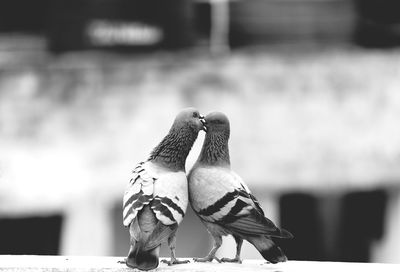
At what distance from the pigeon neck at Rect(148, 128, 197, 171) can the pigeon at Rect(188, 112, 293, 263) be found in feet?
0.19

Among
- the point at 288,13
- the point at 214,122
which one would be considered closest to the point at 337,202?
the point at 288,13

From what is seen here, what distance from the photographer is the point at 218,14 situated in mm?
6281

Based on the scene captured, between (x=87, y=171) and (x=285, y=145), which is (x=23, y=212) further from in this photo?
(x=285, y=145)

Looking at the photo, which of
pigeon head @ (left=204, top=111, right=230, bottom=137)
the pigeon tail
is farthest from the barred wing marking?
pigeon head @ (left=204, top=111, right=230, bottom=137)

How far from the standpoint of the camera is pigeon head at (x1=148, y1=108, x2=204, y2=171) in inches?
98.1

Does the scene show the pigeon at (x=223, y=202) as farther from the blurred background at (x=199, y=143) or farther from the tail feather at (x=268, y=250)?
the blurred background at (x=199, y=143)

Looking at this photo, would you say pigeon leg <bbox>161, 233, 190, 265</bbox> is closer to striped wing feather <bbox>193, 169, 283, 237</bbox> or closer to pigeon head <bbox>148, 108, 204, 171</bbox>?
striped wing feather <bbox>193, 169, 283, 237</bbox>

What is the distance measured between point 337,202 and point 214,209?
369 centimetres

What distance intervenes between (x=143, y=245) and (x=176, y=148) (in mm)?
379

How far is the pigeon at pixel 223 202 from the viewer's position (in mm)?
2379

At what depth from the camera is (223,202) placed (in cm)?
241

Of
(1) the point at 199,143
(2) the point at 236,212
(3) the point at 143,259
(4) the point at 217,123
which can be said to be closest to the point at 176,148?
(4) the point at 217,123

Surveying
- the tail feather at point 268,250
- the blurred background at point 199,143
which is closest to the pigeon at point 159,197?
the tail feather at point 268,250

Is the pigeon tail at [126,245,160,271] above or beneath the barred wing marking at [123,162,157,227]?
beneath
